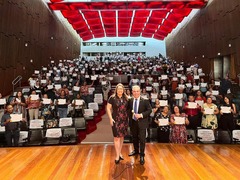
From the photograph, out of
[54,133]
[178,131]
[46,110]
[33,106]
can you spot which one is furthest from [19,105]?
[178,131]

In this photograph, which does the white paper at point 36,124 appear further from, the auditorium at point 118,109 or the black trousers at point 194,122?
the black trousers at point 194,122

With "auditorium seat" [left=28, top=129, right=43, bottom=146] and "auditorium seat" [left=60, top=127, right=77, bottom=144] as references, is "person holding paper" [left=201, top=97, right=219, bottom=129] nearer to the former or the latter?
"auditorium seat" [left=60, top=127, right=77, bottom=144]

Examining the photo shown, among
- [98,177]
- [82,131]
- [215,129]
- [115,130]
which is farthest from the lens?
[82,131]

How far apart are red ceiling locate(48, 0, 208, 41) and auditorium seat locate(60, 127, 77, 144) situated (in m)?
13.6

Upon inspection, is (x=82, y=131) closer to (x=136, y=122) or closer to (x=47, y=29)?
(x=136, y=122)

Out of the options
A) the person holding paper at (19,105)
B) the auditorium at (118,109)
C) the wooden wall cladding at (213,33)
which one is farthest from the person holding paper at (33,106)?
the wooden wall cladding at (213,33)

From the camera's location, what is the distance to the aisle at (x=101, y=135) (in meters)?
7.70

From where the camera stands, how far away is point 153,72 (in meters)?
18.8

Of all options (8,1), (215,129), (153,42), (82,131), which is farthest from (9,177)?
(153,42)

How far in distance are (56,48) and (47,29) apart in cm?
329

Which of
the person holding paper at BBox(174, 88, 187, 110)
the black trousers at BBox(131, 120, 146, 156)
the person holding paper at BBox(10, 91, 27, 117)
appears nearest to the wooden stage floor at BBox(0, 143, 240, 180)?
the black trousers at BBox(131, 120, 146, 156)

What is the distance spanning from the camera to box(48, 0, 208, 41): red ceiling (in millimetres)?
18891

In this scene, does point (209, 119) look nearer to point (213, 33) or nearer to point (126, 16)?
point (213, 33)

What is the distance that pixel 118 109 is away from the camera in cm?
466
